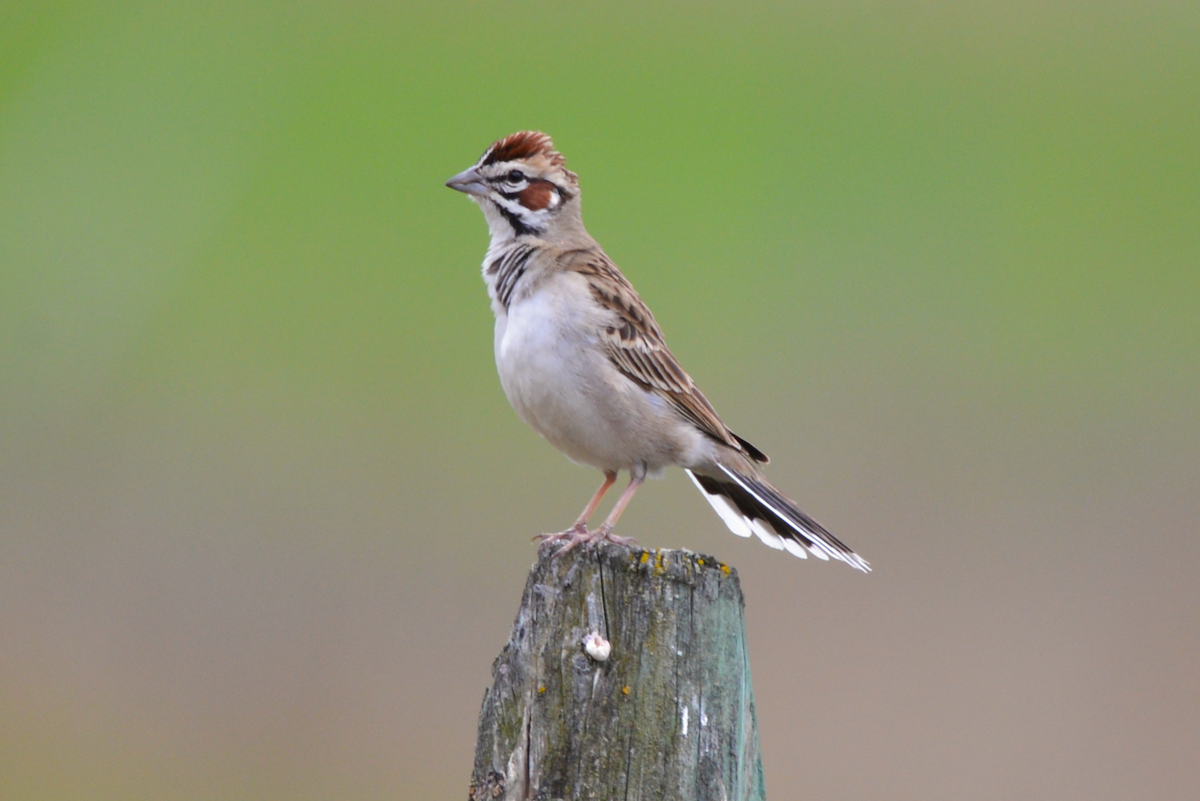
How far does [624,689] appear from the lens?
12.0 feet

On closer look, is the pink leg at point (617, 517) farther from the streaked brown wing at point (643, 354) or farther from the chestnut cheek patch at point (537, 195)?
the chestnut cheek patch at point (537, 195)

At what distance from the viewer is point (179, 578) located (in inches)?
367

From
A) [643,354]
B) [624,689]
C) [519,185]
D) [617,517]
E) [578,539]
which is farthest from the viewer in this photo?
[519,185]

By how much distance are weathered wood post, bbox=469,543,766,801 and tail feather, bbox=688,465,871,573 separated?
177 centimetres

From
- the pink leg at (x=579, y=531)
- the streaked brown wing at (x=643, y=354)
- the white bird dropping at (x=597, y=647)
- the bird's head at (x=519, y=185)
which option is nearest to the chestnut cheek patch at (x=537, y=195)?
the bird's head at (x=519, y=185)

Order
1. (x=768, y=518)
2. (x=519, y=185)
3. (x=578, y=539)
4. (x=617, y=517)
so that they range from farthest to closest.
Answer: (x=519, y=185)
(x=768, y=518)
(x=617, y=517)
(x=578, y=539)

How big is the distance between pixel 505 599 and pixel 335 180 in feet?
16.3

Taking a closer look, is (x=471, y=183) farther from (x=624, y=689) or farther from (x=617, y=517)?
(x=624, y=689)

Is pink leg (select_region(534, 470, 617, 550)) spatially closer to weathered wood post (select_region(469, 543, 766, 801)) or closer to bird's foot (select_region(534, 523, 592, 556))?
bird's foot (select_region(534, 523, 592, 556))

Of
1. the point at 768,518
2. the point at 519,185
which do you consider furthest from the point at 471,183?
the point at 768,518

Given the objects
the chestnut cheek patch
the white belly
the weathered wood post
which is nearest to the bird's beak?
the chestnut cheek patch

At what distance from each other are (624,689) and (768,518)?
2430mm

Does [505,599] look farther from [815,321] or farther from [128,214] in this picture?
[128,214]

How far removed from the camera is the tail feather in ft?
18.6
